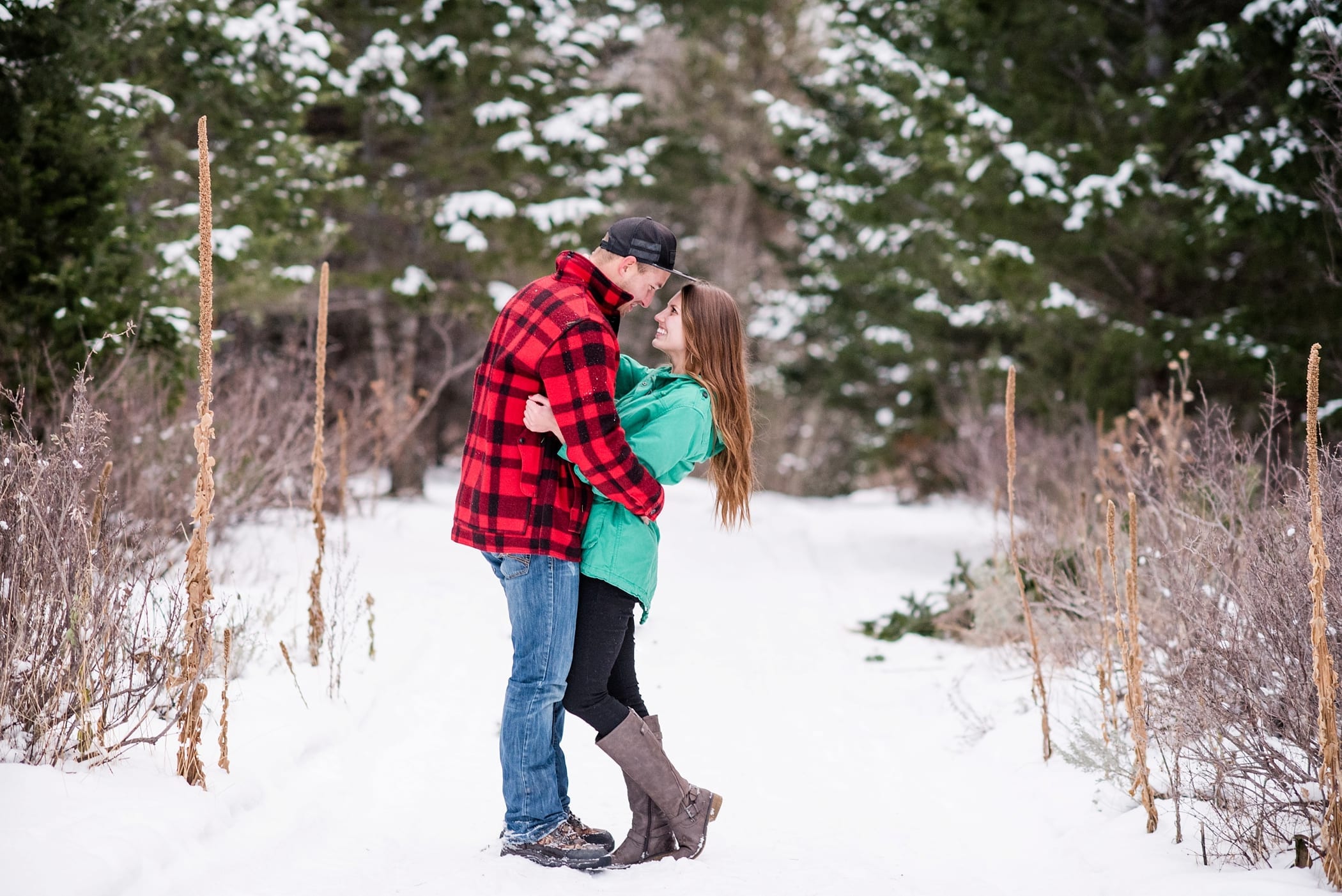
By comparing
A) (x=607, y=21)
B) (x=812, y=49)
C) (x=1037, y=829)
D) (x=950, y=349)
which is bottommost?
(x=1037, y=829)

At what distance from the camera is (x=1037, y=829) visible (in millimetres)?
3773

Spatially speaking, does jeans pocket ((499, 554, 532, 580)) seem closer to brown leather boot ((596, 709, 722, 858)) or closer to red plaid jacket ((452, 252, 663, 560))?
red plaid jacket ((452, 252, 663, 560))

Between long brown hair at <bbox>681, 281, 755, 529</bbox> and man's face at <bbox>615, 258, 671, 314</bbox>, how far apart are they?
11 centimetres

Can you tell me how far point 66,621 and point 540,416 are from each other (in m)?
1.68

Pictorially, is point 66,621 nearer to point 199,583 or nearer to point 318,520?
point 199,583

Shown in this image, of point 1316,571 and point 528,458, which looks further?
point 528,458

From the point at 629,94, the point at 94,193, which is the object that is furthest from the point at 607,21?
the point at 94,193

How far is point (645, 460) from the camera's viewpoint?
314cm

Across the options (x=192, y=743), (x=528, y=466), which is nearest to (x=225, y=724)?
(x=192, y=743)

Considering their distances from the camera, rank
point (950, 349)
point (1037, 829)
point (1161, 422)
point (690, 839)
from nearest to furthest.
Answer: point (690, 839) < point (1037, 829) < point (1161, 422) < point (950, 349)

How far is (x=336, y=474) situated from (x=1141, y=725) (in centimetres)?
817

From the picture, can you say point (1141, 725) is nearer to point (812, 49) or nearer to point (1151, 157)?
point (1151, 157)

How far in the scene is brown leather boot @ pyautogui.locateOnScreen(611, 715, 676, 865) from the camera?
130 inches

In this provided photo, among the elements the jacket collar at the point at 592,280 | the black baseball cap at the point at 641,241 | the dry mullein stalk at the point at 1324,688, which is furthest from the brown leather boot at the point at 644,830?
the dry mullein stalk at the point at 1324,688
